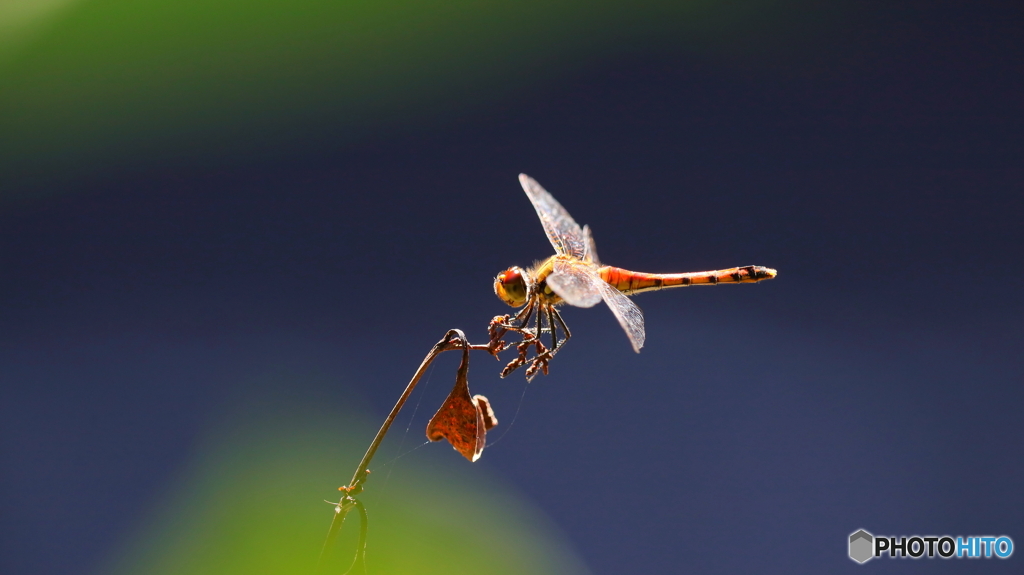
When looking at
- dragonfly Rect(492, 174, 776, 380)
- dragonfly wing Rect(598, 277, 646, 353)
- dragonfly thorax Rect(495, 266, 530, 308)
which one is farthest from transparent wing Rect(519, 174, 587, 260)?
dragonfly thorax Rect(495, 266, 530, 308)

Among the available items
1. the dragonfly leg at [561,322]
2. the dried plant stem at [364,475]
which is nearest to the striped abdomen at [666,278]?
the dragonfly leg at [561,322]

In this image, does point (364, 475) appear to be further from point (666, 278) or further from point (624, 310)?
point (666, 278)

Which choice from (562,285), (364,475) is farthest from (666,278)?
(364,475)

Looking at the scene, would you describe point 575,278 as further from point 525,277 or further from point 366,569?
point 366,569

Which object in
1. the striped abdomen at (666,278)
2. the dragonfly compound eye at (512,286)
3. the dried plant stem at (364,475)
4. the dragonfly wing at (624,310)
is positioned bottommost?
the dried plant stem at (364,475)

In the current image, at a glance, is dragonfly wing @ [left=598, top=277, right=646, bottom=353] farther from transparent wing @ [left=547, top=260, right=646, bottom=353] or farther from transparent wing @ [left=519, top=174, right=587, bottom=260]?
transparent wing @ [left=519, top=174, right=587, bottom=260]

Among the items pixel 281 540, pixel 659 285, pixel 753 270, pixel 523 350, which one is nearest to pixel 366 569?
pixel 281 540

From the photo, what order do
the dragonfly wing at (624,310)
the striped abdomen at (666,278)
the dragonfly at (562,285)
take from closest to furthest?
the dragonfly at (562,285)
the dragonfly wing at (624,310)
the striped abdomen at (666,278)

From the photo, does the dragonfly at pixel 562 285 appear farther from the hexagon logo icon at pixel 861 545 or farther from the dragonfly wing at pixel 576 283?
the hexagon logo icon at pixel 861 545
